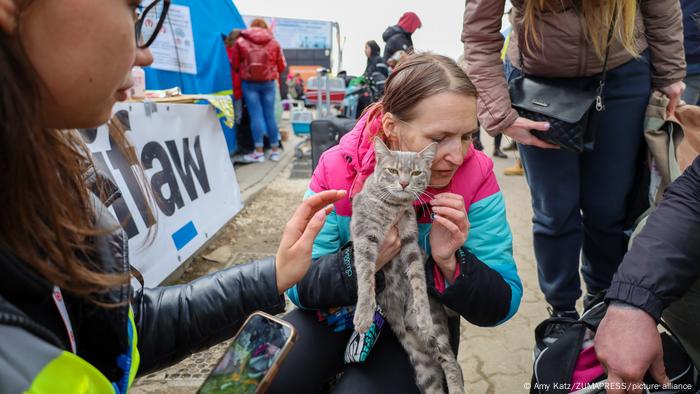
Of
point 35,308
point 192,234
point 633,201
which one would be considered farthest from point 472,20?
point 192,234

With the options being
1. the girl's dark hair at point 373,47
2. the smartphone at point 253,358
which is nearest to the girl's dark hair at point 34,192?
the smartphone at point 253,358

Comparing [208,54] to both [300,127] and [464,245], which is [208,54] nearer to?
[300,127]

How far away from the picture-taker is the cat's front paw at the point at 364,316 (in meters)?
1.43

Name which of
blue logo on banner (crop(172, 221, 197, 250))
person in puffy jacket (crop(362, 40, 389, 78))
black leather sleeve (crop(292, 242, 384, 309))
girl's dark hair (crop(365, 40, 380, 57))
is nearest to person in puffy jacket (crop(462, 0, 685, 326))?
black leather sleeve (crop(292, 242, 384, 309))

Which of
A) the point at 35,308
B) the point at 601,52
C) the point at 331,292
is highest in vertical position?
the point at 601,52

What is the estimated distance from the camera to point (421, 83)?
1.53m

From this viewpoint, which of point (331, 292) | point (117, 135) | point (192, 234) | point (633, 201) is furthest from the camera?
point (192, 234)

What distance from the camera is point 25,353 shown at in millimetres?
581

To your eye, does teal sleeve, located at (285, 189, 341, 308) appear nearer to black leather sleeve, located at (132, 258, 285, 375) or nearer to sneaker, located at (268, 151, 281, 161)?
black leather sleeve, located at (132, 258, 285, 375)

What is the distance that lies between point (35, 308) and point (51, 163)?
296 millimetres

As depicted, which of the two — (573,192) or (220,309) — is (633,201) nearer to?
(573,192)

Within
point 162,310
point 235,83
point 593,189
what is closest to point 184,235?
point 162,310

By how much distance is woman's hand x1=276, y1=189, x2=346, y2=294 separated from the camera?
1269mm

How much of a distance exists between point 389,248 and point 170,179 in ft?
7.20
